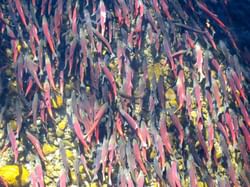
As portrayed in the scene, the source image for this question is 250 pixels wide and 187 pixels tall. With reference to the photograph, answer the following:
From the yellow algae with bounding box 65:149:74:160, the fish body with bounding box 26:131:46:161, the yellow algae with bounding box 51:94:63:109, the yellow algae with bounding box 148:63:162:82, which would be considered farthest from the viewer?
the yellow algae with bounding box 148:63:162:82

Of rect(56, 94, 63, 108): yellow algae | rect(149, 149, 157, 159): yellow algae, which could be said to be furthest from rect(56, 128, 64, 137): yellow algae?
rect(149, 149, 157, 159): yellow algae

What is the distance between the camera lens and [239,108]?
142 inches

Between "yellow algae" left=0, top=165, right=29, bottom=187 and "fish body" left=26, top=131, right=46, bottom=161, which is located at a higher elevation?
"fish body" left=26, top=131, right=46, bottom=161

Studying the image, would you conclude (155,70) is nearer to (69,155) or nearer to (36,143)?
(69,155)

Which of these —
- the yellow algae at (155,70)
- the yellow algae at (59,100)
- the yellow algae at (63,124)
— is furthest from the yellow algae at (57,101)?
the yellow algae at (155,70)

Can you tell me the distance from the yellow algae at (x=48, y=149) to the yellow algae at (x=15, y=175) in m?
0.24

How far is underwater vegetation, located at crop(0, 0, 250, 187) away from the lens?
3.03m

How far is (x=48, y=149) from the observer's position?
306cm

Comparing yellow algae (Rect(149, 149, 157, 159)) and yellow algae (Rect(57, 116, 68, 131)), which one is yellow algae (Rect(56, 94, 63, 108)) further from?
yellow algae (Rect(149, 149, 157, 159))

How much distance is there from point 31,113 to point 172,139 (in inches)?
53.1

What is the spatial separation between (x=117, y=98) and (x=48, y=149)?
0.79m

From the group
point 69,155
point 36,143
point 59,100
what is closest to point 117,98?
point 59,100

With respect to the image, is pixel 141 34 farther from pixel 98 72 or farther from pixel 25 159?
pixel 25 159

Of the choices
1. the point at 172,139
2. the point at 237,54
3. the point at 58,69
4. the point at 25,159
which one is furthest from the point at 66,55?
the point at 237,54
